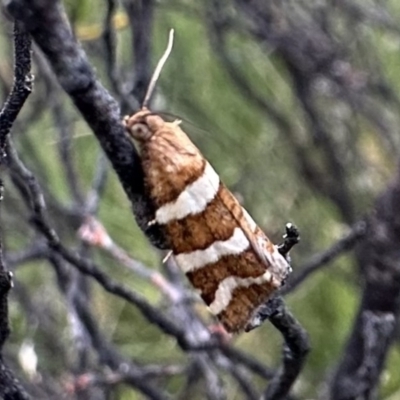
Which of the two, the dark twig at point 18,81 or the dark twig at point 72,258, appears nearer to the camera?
the dark twig at point 18,81

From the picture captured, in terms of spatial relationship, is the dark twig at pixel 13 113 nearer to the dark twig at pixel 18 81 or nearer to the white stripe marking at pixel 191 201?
the dark twig at pixel 18 81

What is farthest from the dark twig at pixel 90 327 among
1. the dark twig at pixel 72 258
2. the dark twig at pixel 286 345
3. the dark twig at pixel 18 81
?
the dark twig at pixel 18 81

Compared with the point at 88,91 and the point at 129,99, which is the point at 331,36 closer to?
the point at 129,99

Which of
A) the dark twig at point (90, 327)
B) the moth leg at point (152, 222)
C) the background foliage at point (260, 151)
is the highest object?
the moth leg at point (152, 222)

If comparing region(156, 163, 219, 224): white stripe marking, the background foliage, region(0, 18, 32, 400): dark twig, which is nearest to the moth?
region(156, 163, 219, 224): white stripe marking

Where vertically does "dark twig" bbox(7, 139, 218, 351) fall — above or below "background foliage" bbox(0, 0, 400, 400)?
above

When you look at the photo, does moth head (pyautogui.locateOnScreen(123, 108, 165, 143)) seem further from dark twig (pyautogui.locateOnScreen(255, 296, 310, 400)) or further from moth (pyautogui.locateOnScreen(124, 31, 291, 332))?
dark twig (pyautogui.locateOnScreen(255, 296, 310, 400))

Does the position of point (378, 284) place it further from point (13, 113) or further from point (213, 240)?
point (13, 113)

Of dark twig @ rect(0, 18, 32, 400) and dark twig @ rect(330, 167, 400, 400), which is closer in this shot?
dark twig @ rect(0, 18, 32, 400)

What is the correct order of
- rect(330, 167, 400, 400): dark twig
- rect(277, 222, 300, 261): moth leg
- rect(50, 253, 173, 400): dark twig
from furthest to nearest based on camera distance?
rect(50, 253, 173, 400): dark twig
rect(330, 167, 400, 400): dark twig
rect(277, 222, 300, 261): moth leg
